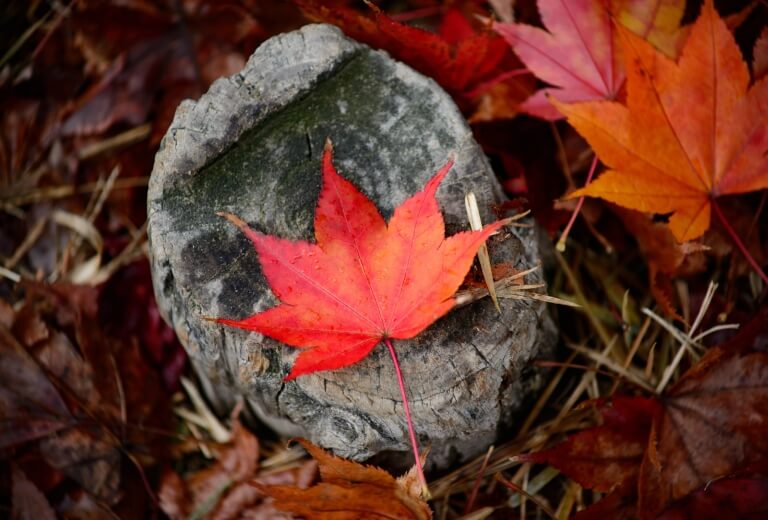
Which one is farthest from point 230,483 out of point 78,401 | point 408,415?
point 408,415

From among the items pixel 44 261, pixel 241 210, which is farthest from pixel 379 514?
pixel 44 261

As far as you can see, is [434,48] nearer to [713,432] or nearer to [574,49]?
[574,49]

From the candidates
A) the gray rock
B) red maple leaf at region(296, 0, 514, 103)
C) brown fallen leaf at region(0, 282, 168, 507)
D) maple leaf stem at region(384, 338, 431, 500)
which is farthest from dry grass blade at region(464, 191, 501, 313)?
brown fallen leaf at region(0, 282, 168, 507)

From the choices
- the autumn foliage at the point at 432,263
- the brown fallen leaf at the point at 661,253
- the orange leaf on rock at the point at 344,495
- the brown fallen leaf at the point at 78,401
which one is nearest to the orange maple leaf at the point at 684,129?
the autumn foliage at the point at 432,263

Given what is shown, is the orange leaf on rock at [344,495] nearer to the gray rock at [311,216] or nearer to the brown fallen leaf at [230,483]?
the gray rock at [311,216]

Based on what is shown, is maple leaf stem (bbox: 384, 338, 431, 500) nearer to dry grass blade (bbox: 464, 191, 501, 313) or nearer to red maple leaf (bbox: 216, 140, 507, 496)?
red maple leaf (bbox: 216, 140, 507, 496)

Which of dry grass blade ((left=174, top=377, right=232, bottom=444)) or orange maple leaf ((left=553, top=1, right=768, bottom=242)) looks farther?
dry grass blade ((left=174, top=377, right=232, bottom=444))

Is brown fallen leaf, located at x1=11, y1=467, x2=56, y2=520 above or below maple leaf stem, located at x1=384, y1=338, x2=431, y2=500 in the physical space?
below
